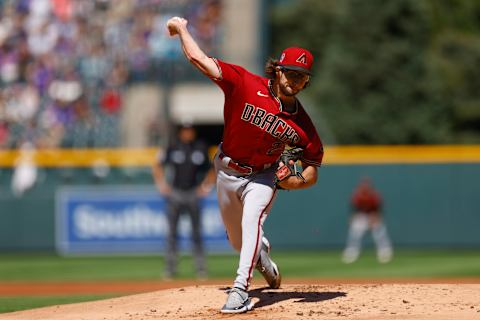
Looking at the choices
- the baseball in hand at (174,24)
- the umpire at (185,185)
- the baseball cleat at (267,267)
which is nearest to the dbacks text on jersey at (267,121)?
the baseball in hand at (174,24)

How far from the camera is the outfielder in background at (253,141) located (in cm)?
712

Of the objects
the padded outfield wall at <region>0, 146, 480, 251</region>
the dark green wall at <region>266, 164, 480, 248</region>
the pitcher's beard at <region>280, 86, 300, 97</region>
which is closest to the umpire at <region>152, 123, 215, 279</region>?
the padded outfield wall at <region>0, 146, 480, 251</region>

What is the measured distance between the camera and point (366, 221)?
57.0ft

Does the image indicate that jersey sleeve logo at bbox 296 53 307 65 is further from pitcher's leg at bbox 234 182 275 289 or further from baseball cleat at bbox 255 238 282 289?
baseball cleat at bbox 255 238 282 289

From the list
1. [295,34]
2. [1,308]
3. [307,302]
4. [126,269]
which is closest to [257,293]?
[307,302]

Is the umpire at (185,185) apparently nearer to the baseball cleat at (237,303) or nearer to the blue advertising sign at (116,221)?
the blue advertising sign at (116,221)

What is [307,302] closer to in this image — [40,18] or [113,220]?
[113,220]

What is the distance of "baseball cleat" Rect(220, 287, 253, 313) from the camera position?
7.12 metres

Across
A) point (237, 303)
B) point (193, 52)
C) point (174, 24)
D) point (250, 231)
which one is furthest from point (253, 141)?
point (237, 303)

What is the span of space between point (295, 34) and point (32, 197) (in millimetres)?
21533

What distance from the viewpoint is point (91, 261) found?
688 inches

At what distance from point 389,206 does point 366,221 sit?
131cm

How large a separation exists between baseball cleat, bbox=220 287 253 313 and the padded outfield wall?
431 inches

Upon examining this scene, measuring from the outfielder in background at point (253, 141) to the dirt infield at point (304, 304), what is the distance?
0.36 meters
